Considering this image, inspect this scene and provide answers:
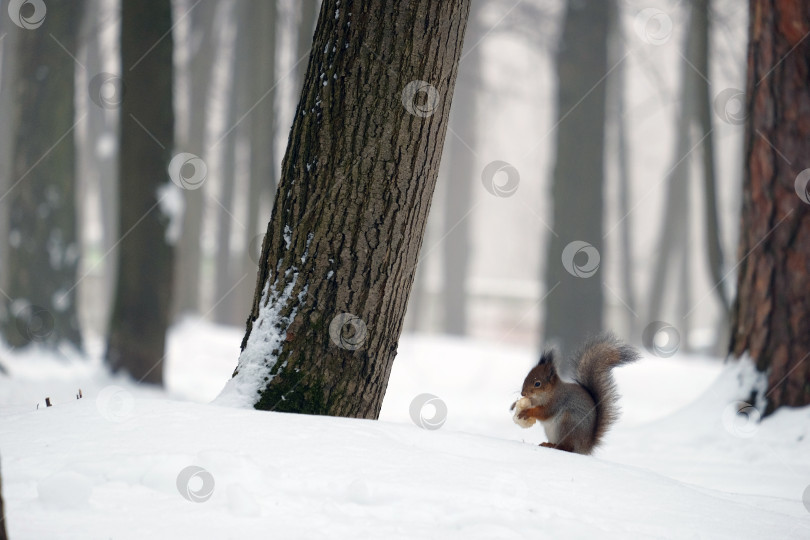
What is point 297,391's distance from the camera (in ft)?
11.4

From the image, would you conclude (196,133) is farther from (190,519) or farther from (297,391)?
(190,519)

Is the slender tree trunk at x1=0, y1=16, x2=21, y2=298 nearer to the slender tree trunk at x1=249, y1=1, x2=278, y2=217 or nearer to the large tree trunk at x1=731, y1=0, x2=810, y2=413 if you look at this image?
the slender tree trunk at x1=249, y1=1, x2=278, y2=217

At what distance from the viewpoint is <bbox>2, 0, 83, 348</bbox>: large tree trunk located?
10.1 meters

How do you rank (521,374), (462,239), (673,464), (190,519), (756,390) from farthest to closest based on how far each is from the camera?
1. (462,239)
2. (521,374)
3. (756,390)
4. (673,464)
5. (190,519)

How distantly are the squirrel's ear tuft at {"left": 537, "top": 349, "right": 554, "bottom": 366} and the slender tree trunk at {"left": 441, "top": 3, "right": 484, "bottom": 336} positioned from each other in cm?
1675

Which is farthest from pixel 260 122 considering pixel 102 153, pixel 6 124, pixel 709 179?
pixel 102 153

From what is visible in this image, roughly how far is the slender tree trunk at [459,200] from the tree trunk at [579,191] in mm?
9930

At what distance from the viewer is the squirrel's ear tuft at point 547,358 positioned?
13.0 feet

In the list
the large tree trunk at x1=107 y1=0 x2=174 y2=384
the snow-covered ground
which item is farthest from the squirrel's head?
the large tree trunk at x1=107 y1=0 x2=174 y2=384

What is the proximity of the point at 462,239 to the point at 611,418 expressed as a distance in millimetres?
19413

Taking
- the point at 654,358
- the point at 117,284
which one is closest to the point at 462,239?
the point at 654,358

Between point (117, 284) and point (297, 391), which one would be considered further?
point (117, 284)

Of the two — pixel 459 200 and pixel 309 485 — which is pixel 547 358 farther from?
pixel 459 200

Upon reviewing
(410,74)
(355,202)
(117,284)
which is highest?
(410,74)
